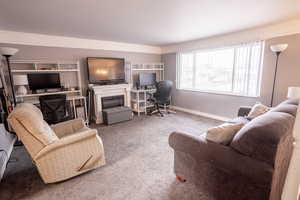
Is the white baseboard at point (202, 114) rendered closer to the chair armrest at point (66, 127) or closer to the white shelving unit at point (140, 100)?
the white shelving unit at point (140, 100)

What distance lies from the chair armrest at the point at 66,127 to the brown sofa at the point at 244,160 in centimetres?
A: 165

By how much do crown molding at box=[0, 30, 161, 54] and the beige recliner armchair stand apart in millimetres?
2264

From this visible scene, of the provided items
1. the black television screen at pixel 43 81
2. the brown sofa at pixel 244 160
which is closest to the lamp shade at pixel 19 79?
the black television screen at pixel 43 81

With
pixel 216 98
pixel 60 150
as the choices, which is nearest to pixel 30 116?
pixel 60 150

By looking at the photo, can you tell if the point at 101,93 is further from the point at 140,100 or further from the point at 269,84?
the point at 269,84

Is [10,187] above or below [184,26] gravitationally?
below

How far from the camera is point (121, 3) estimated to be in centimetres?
200

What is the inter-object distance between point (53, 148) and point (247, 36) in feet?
13.9

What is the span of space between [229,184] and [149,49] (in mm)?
4752

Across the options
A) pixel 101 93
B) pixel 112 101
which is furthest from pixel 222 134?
pixel 112 101

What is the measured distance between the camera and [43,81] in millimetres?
3510

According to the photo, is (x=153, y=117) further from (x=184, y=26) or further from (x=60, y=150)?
(x=60, y=150)

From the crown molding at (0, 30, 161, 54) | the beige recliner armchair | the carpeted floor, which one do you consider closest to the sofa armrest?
the carpeted floor

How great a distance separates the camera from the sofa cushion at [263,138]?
112 cm
